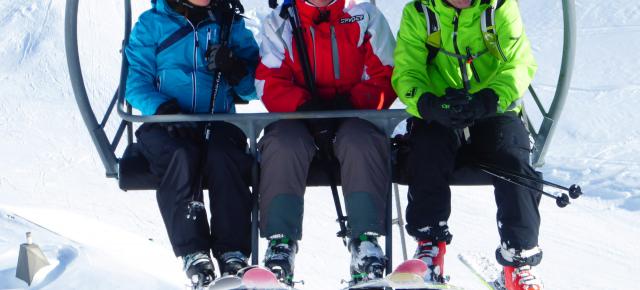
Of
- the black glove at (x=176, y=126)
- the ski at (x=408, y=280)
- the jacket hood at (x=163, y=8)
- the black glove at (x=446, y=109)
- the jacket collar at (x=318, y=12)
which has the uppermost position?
the jacket hood at (x=163, y=8)

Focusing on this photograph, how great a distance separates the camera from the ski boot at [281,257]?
3.52 m

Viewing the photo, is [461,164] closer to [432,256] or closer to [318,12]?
[432,256]

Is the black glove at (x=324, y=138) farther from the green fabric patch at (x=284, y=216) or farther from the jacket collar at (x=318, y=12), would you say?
the jacket collar at (x=318, y=12)

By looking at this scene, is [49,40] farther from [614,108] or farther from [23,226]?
[614,108]

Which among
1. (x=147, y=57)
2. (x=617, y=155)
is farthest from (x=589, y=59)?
(x=147, y=57)

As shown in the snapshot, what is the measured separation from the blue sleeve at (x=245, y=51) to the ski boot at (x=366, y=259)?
1.12 metres

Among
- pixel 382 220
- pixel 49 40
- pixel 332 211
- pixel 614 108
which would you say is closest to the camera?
pixel 382 220

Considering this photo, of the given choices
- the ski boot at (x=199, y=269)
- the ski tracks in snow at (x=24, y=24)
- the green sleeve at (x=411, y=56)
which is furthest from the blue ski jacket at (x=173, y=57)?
the ski tracks in snow at (x=24, y=24)

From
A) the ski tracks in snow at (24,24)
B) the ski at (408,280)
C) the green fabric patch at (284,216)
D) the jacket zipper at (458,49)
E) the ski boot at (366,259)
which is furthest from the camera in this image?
the ski tracks in snow at (24,24)

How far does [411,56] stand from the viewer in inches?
154

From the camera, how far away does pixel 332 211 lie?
25.1 ft

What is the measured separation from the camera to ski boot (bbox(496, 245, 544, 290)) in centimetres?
362

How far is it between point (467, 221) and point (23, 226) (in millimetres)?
3571

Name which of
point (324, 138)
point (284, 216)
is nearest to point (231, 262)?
point (284, 216)
